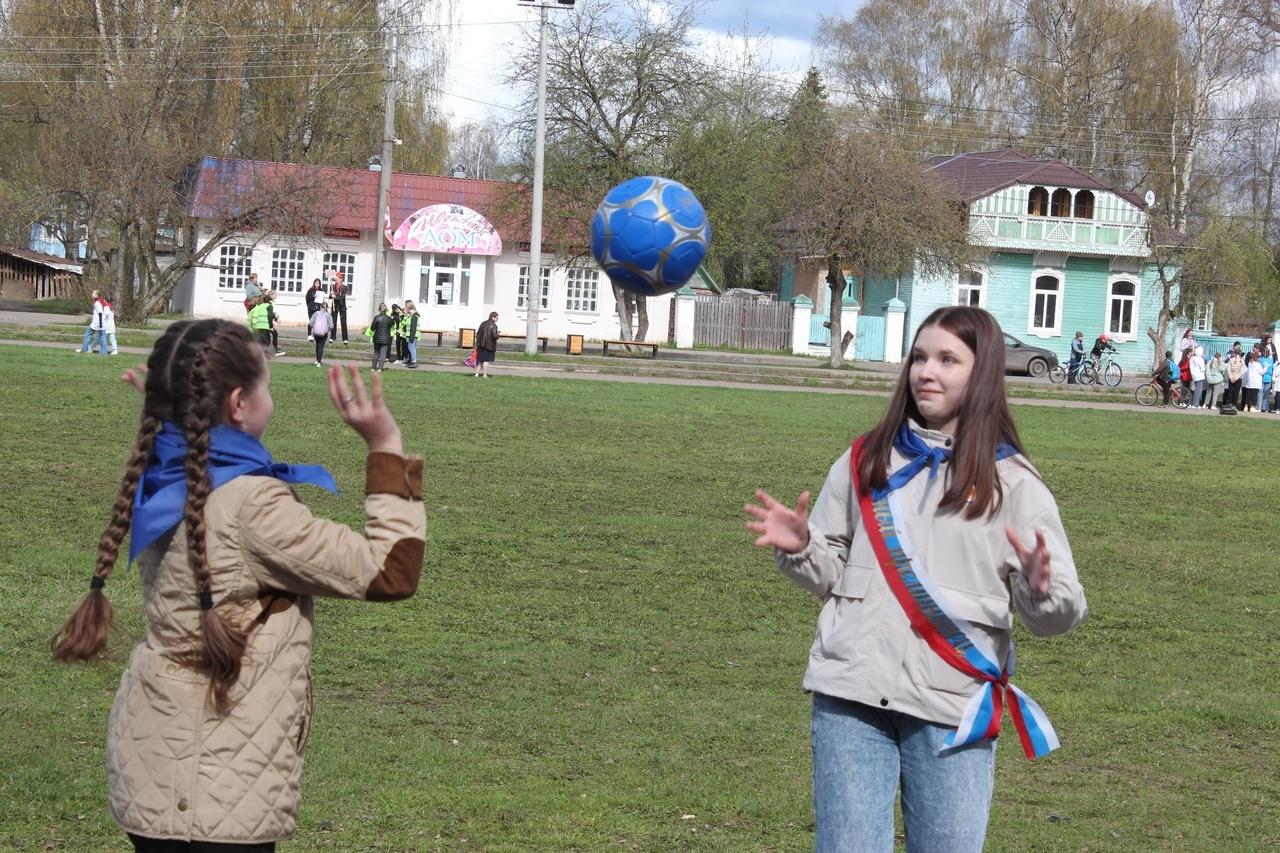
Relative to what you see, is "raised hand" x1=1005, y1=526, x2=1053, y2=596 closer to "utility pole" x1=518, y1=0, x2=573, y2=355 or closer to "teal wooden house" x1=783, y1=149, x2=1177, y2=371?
"utility pole" x1=518, y1=0, x2=573, y2=355

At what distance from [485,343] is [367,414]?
27.3 metres

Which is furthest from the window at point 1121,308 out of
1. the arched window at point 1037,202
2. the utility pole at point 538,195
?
the utility pole at point 538,195

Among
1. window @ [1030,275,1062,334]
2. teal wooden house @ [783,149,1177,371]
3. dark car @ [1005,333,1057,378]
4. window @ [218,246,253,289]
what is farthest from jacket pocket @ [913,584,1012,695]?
window @ [1030,275,1062,334]

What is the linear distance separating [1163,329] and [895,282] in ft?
32.1

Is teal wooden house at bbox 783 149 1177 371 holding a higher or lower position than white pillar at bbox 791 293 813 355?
higher

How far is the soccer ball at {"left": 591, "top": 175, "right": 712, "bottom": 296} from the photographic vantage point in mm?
16641

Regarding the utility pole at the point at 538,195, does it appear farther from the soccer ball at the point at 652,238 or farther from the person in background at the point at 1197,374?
the soccer ball at the point at 652,238

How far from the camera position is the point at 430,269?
178 ft

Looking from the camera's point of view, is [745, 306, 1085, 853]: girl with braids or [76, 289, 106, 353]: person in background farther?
[76, 289, 106, 353]: person in background

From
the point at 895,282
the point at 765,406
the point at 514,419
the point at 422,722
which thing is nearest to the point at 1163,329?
the point at 895,282

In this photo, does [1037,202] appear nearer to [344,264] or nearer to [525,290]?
[525,290]

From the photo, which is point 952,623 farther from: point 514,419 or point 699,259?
point 514,419

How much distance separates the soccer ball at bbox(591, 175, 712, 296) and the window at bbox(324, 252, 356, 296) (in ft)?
126

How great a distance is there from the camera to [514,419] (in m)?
21.2
